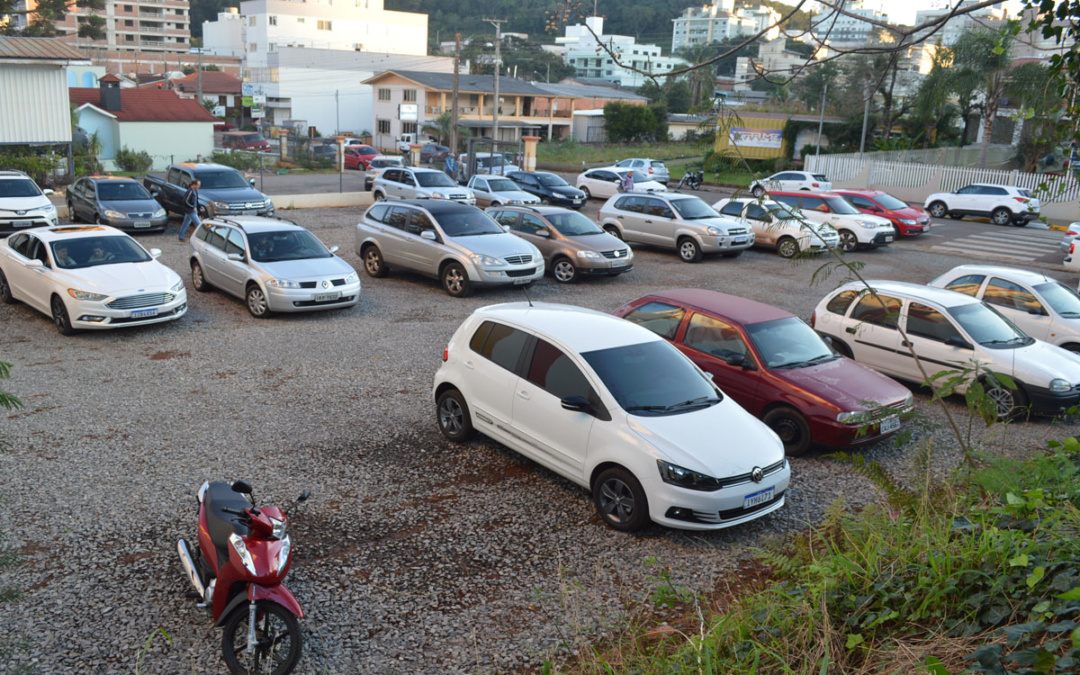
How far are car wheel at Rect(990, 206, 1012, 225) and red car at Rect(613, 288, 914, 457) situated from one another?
25.9 m

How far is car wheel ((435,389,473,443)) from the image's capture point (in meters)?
8.53

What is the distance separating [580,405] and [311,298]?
7.92 metres

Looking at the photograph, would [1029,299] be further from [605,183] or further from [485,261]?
[605,183]

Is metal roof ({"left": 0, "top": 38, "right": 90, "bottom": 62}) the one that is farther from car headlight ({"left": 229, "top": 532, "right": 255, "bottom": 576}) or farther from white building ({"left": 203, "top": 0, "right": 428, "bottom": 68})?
white building ({"left": 203, "top": 0, "right": 428, "bottom": 68})

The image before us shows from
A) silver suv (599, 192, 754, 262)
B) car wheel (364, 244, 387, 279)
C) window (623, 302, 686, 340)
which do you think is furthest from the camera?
silver suv (599, 192, 754, 262)

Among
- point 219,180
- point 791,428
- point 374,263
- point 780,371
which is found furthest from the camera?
point 219,180

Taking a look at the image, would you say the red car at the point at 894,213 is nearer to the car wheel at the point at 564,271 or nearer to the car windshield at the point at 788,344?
the car wheel at the point at 564,271

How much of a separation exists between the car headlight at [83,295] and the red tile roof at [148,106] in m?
35.3

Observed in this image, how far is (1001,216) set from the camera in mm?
31094

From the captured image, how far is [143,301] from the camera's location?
12.5 m

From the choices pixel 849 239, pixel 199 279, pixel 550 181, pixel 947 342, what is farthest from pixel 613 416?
pixel 550 181

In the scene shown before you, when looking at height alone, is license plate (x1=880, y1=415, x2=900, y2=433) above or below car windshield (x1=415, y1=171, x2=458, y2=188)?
below

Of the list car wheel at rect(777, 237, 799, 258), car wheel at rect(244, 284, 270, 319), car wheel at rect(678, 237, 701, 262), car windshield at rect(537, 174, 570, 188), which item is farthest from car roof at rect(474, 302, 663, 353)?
car windshield at rect(537, 174, 570, 188)

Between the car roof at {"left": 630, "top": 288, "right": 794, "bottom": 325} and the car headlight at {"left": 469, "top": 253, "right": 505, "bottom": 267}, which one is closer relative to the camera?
the car roof at {"left": 630, "top": 288, "right": 794, "bottom": 325}
